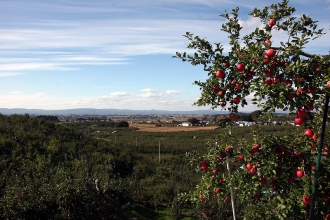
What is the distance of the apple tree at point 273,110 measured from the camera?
2.56m

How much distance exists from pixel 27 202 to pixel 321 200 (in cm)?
710

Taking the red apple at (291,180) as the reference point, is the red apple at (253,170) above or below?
above

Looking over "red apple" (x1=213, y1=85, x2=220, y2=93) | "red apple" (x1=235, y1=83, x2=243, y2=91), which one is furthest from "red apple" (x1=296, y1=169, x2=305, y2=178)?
"red apple" (x1=213, y1=85, x2=220, y2=93)

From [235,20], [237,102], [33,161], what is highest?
[235,20]

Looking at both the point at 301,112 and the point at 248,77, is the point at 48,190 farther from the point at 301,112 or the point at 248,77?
the point at 301,112

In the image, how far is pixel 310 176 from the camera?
2994 mm

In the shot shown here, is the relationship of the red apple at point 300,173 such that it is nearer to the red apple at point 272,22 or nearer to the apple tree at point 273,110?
the apple tree at point 273,110

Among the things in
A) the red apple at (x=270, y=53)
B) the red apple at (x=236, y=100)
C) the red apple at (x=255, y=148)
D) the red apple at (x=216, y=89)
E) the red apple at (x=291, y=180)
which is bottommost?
the red apple at (x=291, y=180)

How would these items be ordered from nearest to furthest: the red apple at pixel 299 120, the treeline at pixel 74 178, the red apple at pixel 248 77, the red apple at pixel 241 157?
the red apple at pixel 299 120 < the red apple at pixel 248 77 < the red apple at pixel 241 157 < the treeline at pixel 74 178

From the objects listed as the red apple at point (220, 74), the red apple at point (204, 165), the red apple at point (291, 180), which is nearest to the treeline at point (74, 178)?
the red apple at point (204, 165)

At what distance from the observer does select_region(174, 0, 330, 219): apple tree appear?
256cm

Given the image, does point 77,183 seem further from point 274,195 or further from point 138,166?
point 138,166

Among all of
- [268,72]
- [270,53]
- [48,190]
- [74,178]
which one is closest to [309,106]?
[268,72]

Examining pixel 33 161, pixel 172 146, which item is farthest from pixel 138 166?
pixel 172 146
